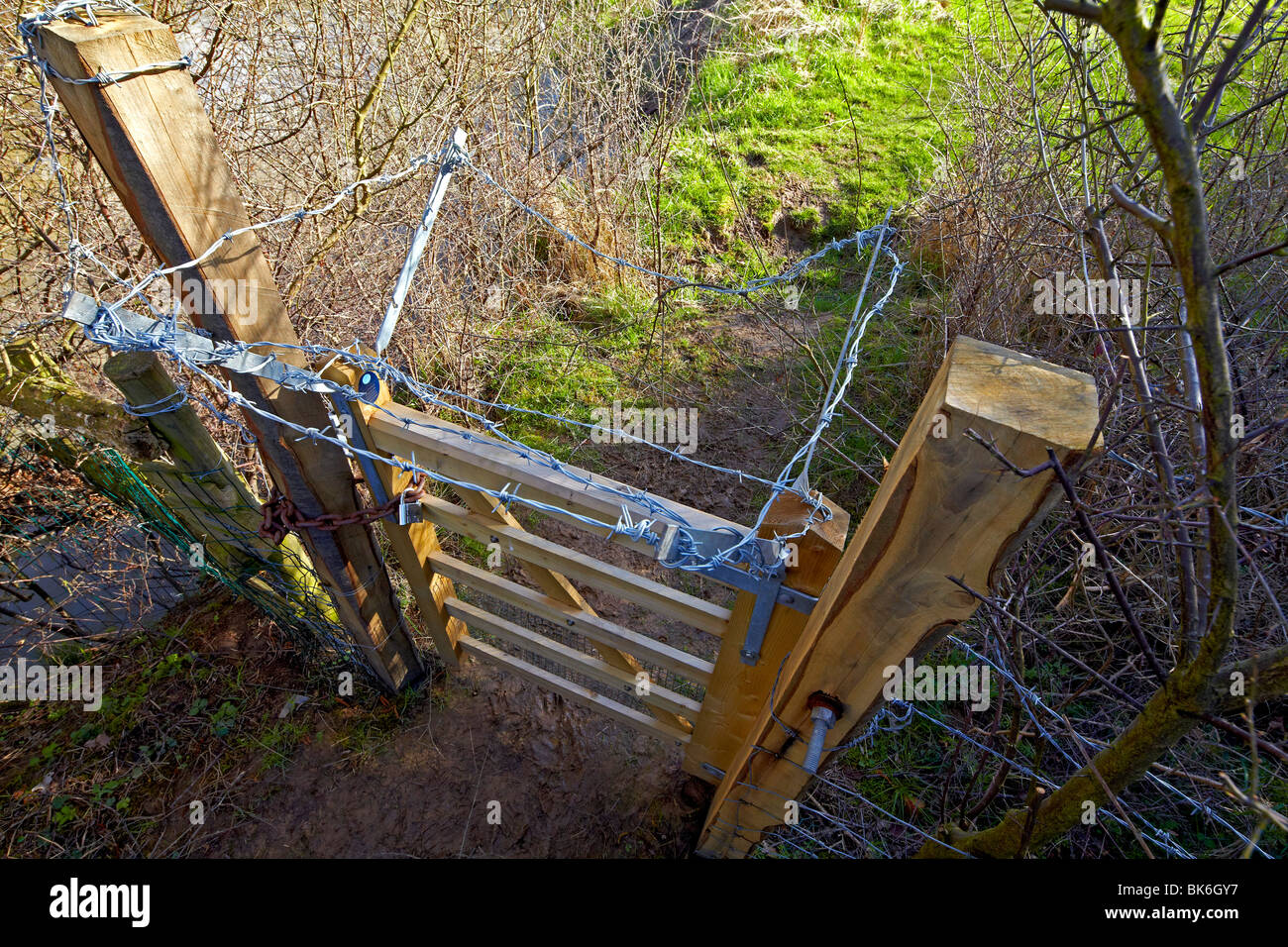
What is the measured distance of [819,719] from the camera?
1559 mm

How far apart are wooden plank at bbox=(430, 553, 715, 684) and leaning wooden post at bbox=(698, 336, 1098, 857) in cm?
79

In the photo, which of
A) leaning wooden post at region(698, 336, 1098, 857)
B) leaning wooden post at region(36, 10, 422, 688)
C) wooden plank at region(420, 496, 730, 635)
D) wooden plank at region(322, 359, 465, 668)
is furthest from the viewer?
wooden plank at region(420, 496, 730, 635)

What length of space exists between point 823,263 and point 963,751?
4.27 metres

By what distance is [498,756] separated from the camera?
311 cm

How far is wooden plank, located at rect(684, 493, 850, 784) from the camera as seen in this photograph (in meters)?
1.55

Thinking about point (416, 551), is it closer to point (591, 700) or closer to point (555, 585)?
point (555, 585)

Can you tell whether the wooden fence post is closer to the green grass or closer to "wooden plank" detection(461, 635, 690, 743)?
"wooden plank" detection(461, 635, 690, 743)

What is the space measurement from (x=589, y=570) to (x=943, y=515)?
132cm

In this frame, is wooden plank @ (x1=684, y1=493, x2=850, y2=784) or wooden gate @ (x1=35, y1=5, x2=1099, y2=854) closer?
wooden gate @ (x1=35, y1=5, x2=1099, y2=854)

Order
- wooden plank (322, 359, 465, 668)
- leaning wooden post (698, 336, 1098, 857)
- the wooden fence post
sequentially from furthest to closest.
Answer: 1. the wooden fence post
2. wooden plank (322, 359, 465, 668)
3. leaning wooden post (698, 336, 1098, 857)

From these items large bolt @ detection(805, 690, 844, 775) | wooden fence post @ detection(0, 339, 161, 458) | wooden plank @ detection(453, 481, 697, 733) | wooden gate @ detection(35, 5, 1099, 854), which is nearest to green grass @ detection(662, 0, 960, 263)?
Answer: wooden plank @ detection(453, 481, 697, 733)
